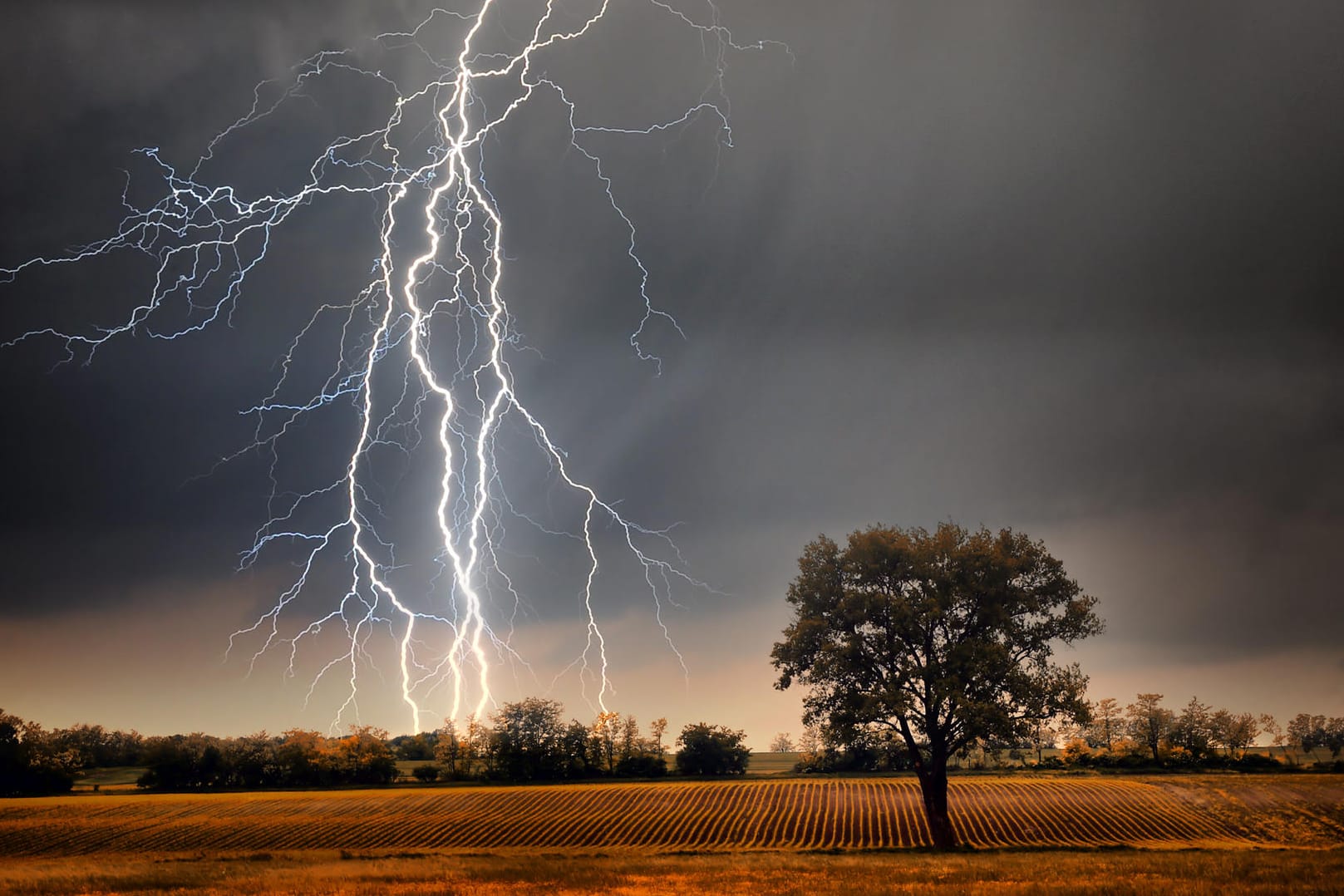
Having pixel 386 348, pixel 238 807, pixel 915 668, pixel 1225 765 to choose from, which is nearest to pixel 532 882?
pixel 915 668

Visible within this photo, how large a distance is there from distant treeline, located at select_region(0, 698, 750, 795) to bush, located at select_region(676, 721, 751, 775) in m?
0.07

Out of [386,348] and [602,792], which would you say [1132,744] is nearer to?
A: [602,792]

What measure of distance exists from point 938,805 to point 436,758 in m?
58.2

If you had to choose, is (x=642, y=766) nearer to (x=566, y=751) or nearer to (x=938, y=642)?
(x=566, y=751)

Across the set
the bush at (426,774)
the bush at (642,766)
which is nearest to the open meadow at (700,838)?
the bush at (426,774)

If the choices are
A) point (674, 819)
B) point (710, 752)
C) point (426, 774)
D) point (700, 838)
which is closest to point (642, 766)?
point (710, 752)

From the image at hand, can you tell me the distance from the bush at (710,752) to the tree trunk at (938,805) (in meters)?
42.3

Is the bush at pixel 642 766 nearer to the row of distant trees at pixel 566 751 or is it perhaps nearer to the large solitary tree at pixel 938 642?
the row of distant trees at pixel 566 751

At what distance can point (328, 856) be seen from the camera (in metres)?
28.6

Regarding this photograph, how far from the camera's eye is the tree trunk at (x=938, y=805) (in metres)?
26.1

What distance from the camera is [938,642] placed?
87.8 feet

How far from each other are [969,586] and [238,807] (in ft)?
141

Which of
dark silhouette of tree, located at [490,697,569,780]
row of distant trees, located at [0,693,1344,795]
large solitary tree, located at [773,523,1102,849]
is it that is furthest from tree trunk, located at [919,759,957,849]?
dark silhouette of tree, located at [490,697,569,780]

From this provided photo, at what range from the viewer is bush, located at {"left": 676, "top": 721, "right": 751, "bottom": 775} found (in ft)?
219
